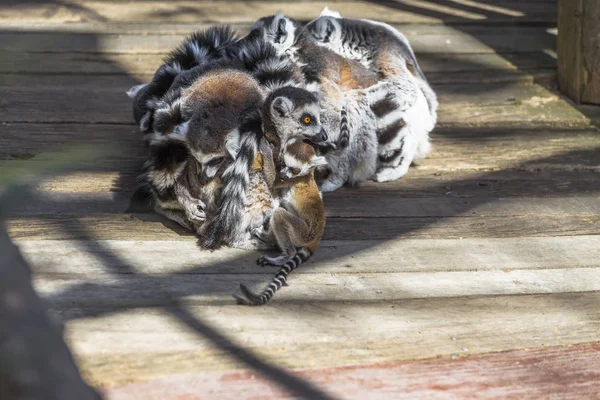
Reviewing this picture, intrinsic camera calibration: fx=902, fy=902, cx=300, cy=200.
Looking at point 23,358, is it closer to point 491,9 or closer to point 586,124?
point 586,124

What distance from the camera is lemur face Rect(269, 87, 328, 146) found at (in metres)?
3.52

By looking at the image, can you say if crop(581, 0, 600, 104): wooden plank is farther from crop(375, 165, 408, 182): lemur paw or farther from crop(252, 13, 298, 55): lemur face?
crop(252, 13, 298, 55): lemur face

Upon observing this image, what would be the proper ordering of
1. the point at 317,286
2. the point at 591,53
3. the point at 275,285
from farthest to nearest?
the point at 591,53, the point at 317,286, the point at 275,285

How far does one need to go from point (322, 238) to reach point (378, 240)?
234 mm

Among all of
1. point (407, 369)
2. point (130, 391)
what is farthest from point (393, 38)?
point (130, 391)

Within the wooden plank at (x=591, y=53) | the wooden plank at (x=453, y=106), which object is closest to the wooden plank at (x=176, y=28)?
the wooden plank at (x=453, y=106)

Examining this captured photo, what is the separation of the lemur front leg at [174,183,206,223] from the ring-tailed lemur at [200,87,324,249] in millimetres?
57

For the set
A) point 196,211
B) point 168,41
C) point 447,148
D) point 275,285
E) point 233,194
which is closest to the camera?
point 275,285

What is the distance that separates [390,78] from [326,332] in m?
1.91

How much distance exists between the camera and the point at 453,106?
17.7 feet

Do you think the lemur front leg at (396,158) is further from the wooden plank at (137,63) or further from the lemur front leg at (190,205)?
the wooden plank at (137,63)

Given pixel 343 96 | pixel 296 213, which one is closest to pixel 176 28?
pixel 343 96

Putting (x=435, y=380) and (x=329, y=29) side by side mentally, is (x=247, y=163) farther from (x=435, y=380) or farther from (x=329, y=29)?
(x=329, y=29)

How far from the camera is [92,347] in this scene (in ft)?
8.96
